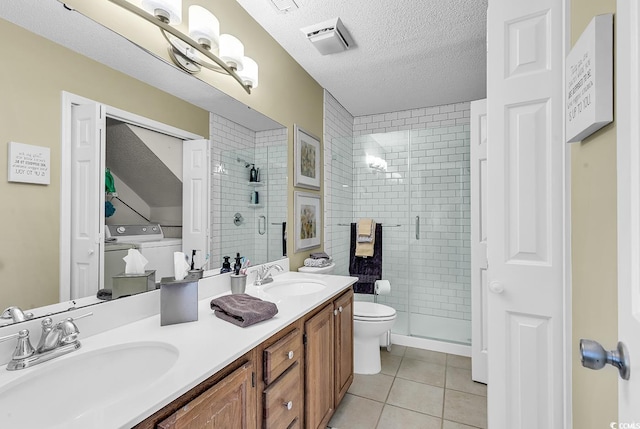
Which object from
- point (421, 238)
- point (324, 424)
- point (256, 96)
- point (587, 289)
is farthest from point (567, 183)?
point (421, 238)

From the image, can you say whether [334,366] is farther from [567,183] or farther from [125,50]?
[125,50]

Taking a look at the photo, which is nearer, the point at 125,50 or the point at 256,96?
the point at 125,50

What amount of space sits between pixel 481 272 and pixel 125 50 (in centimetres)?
259

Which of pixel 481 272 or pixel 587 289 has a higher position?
pixel 587 289

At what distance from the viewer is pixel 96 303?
1124mm

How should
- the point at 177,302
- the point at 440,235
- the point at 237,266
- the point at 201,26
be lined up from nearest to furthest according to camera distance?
the point at 177,302 < the point at 201,26 < the point at 237,266 < the point at 440,235

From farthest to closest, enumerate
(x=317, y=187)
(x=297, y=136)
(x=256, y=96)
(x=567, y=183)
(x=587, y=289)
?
(x=317, y=187), (x=297, y=136), (x=256, y=96), (x=567, y=183), (x=587, y=289)

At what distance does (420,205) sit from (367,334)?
149 cm

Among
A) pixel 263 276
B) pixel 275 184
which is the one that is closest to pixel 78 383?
pixel 263 276

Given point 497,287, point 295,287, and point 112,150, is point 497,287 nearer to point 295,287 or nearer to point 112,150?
point 295,287

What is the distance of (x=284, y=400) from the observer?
128 centimetres

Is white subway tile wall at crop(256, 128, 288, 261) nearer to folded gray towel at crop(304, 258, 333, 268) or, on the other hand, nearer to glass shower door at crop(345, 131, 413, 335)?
folded gray towel at crop(304, 258, 333, 268)
